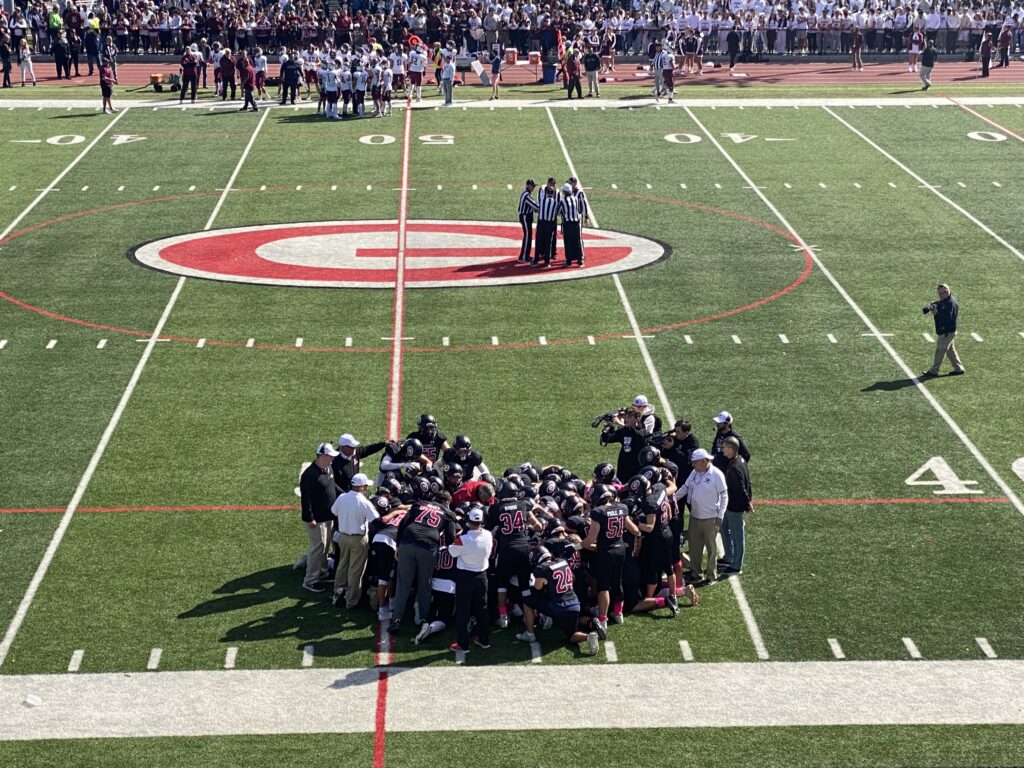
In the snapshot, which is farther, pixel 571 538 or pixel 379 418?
pixel 379 418

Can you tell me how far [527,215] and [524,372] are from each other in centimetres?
654

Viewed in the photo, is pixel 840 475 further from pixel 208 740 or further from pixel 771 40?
pixel 771 40

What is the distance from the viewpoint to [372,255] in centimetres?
3312

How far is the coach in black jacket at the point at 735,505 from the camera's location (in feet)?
59.5

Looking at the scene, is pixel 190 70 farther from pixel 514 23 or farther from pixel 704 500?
pixel 704 500

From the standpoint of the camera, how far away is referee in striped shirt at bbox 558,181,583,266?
101 feet

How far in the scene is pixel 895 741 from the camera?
14.7 m

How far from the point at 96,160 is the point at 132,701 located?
96.7 ft

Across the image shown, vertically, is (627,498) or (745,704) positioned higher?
(627,498)

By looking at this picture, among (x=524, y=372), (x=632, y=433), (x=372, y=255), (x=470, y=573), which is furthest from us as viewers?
(x=372, y=255)

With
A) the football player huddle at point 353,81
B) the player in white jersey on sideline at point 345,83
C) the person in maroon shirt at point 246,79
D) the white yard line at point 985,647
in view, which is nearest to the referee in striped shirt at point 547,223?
the white yard line at point 985,647

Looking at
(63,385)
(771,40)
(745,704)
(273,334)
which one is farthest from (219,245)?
(771,40)

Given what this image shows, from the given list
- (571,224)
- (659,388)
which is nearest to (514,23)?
(571,224)

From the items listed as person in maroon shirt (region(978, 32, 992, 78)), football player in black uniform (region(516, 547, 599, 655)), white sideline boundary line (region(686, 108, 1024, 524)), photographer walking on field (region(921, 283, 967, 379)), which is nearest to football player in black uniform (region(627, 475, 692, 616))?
football player in black uniform (region(516, 547, 599, 655))
